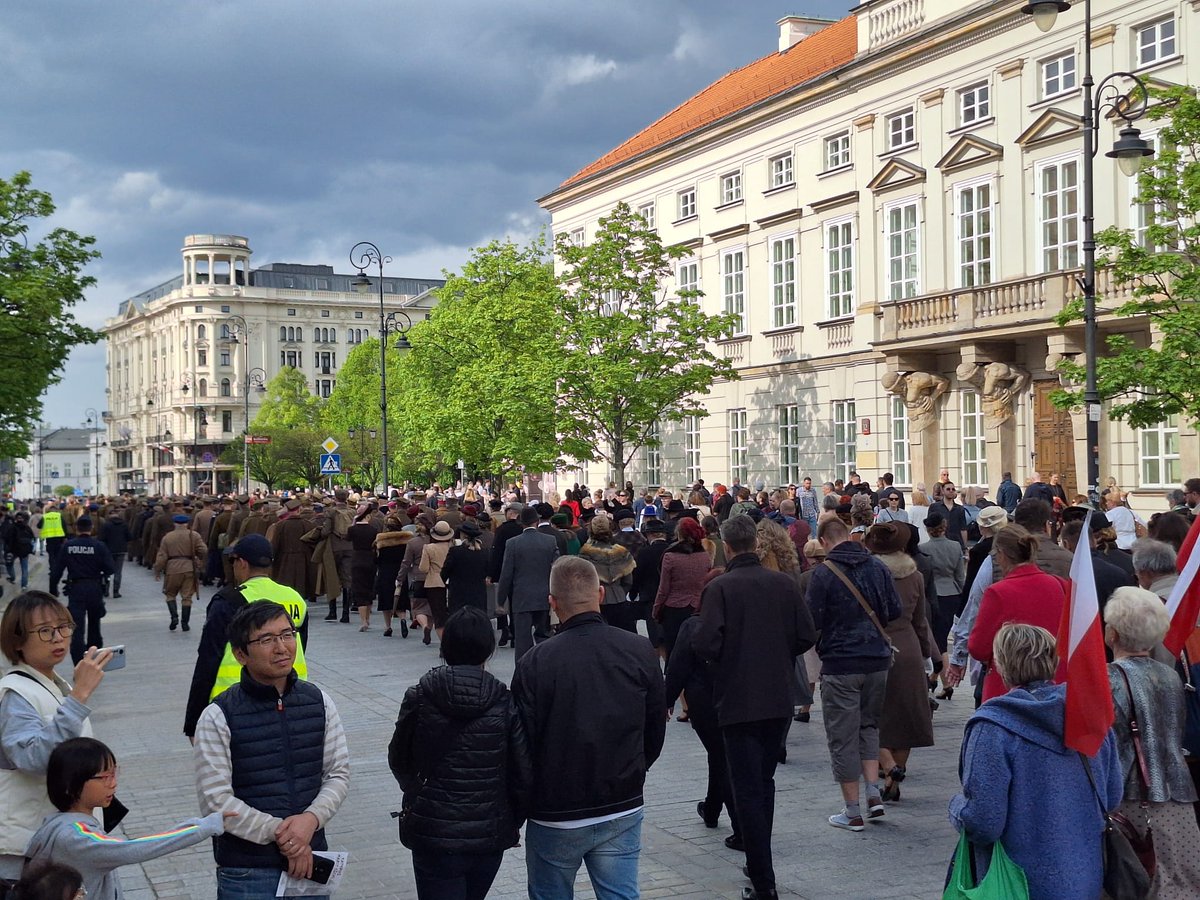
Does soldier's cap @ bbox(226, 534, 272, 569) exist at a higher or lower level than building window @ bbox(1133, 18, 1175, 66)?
lower

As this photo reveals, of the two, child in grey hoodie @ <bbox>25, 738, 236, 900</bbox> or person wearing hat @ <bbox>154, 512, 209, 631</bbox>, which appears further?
person wearing hat @ <bbox>154, 512, 209, 631</bbox>

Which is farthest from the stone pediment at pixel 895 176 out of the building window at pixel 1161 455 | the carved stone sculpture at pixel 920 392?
the building window at pixel 1161 455

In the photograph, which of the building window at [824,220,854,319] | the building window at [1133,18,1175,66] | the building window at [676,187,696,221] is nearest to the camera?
the building window at [1133,18,1175,66]

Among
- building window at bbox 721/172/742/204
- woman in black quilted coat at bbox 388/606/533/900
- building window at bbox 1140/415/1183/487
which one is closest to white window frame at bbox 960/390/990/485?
building window at bbox 1140/415/1183/487

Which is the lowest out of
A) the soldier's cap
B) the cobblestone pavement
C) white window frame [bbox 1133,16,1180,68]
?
the cobblestone pavement

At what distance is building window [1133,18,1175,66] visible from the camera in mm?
26734

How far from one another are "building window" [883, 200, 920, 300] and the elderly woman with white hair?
2851 cm

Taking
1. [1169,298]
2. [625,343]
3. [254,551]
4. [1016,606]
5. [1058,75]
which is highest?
[1058,75]

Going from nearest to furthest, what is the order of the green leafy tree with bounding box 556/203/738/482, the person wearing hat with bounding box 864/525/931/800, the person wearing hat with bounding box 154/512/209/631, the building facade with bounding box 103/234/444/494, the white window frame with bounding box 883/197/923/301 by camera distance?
1. the person wearing hat with bounding box 864/525/931/800
2. the person wearing hat with bounding box 154/512/209/631
3. the white window frame with bounding box 883/197/923/301
4. the green leafy tree with bounding box 556/203/738/482
5. the building facade with bounding box 103/234/444/494

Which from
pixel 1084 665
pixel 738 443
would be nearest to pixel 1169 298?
pixel 1084 665

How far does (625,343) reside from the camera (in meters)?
37.0

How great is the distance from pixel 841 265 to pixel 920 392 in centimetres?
530

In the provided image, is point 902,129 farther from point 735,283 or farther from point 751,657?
point 751,657

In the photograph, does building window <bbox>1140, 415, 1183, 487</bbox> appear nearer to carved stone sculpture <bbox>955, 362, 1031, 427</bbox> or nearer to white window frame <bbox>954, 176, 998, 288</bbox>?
carved stone sculpture <bbox>955, 362, 1031, 427</bbox>
